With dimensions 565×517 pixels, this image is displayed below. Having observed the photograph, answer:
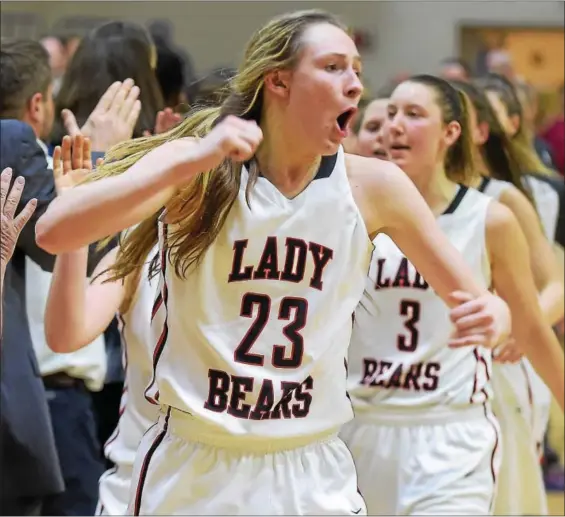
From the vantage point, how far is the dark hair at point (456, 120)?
3959mm

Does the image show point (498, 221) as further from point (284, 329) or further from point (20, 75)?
point (20, 75)

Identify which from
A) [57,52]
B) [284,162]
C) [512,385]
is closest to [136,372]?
[284,162]

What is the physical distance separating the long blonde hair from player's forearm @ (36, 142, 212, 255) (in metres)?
0.23

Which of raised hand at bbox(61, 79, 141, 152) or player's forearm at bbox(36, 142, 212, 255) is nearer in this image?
player's forearm at bbox(36, 142, 212, 255)

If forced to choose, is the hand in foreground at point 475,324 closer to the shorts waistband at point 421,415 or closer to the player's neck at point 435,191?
the shorts waistband at point 421,415

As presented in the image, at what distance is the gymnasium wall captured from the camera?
1192 centimetres

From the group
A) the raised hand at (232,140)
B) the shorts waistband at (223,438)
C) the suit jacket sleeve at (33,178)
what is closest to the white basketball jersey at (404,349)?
the suit jacket sleeve at (33,178)

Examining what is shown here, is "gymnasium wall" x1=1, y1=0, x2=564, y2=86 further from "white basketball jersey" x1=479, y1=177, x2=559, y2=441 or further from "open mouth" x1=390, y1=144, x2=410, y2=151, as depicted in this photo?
"open mouth" x1=390, y1=144, x2=410, y2=151

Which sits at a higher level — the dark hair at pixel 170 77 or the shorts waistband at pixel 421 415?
the dark hair at pixel 170 77

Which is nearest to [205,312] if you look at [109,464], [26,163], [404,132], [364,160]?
[364,160]

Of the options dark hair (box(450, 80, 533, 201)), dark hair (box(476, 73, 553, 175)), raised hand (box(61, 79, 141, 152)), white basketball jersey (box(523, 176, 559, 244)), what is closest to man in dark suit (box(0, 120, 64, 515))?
raised hand (box(61, 79, 141, 152))

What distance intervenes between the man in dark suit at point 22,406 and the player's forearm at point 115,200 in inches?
41.4

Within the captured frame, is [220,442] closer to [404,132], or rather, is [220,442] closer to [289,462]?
[289,462]

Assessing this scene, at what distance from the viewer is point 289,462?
273 centimetres
